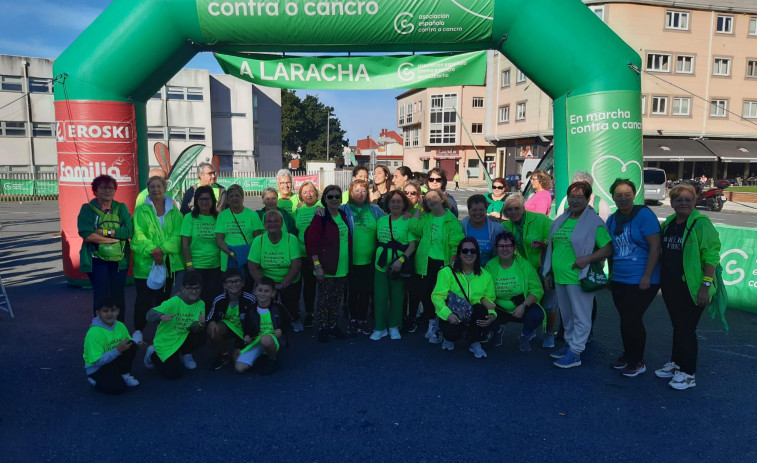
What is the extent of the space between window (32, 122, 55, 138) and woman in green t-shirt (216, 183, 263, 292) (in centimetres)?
3307

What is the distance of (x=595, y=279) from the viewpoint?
14.7ft

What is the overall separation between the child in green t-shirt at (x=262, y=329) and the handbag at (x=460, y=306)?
1.64 meters

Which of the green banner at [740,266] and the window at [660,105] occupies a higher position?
the window at [660,105]

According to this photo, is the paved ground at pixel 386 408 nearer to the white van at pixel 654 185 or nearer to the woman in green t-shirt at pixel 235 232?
the woman in green t-shirt at pixel 235 232

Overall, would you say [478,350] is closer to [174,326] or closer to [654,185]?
[174,326]

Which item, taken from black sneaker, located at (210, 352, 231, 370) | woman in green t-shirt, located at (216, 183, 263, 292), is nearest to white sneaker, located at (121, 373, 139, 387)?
black sneaker, located at (210, 352, 231, 370)

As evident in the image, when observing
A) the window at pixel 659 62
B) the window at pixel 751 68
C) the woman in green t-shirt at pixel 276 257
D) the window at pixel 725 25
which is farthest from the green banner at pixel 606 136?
the window at pixel 751 68

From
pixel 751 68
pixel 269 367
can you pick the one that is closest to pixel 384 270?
pixel 269 367

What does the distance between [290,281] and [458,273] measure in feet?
5.70

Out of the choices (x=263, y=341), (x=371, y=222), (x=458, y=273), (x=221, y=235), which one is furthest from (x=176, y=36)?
(x=458, y=273)

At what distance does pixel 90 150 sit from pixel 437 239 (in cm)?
491

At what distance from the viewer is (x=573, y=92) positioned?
646cm

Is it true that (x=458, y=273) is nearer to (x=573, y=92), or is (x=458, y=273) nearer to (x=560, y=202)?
(x=560, y=202)

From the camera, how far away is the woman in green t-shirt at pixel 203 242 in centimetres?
516
